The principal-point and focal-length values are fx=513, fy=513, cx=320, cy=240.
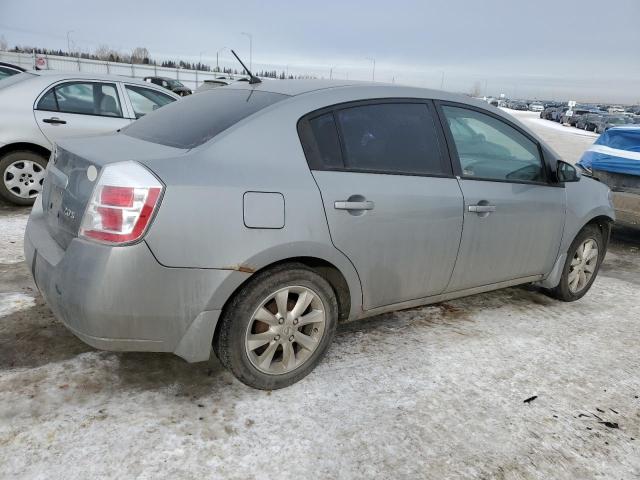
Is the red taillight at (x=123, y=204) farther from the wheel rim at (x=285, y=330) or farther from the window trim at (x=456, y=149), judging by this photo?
the window trim at (x=456, y=149)

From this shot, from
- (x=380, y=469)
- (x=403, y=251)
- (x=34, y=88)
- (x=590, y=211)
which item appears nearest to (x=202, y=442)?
(x=380, y=469)

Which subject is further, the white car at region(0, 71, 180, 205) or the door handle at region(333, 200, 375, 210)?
the white car at region(0, 71, 180, 205)

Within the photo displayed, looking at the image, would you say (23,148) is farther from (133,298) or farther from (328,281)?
(328,281)

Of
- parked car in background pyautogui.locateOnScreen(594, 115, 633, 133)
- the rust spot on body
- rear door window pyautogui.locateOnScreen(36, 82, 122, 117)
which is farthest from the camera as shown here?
parked car in background pyautogui.locateOnScreen(594, 115, 633, 133)

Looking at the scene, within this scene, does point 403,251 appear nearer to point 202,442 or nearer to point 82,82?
point 202,442

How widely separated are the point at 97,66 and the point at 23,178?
4977cm

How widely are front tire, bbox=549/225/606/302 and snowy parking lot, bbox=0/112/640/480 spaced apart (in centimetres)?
61

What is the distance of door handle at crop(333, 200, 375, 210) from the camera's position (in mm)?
2660

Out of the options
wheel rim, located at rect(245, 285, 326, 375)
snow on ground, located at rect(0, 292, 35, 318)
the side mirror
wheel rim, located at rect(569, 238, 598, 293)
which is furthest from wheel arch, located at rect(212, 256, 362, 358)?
wheel rim, located at rect(569, 238, 598, 293)

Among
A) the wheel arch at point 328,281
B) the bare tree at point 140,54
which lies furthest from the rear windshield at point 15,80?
the bare tree at point 140,54

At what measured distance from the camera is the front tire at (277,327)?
2500mm

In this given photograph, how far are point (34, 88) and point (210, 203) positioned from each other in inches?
192

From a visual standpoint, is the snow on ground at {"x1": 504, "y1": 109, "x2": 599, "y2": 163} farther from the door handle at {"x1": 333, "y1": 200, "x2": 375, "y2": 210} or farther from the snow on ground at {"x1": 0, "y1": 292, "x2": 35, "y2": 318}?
the snow on ground at {"x1": 0, "y1": 292, "x2": 35, "y2": 318}

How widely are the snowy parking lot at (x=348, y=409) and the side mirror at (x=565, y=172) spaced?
1146 mm
